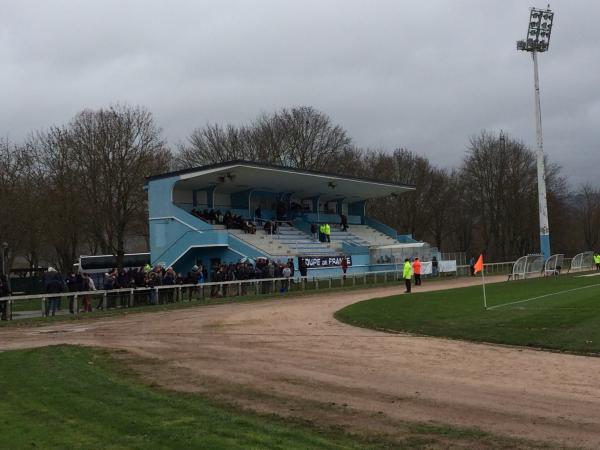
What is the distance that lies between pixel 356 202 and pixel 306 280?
26.6 metres

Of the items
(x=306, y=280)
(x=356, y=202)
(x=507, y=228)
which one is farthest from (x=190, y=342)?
(x=507, y=228)

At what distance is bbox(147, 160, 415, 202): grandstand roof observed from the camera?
144 ft

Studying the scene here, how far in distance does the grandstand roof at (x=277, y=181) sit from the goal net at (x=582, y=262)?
17082 millimetres

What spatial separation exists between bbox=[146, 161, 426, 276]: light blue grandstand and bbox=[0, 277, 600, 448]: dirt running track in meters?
25.0

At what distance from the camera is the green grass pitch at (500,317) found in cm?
1409

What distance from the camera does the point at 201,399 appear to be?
28.6ft

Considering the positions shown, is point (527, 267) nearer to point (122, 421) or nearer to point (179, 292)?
point (179, 292)

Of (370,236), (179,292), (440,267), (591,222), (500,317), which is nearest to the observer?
(500,317)

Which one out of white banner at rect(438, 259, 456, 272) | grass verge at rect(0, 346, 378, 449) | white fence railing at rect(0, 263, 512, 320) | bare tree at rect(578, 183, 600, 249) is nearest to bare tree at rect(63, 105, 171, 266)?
white fence railing at rect(0, 263, 512, 320)

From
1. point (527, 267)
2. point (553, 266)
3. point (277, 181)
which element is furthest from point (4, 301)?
point (553, 266)

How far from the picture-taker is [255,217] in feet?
166

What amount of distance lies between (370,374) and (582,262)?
1825 inches

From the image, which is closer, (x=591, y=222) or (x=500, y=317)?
(x=500, y=317)

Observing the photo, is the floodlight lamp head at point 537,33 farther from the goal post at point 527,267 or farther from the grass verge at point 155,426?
the grass verge at point 155,426
